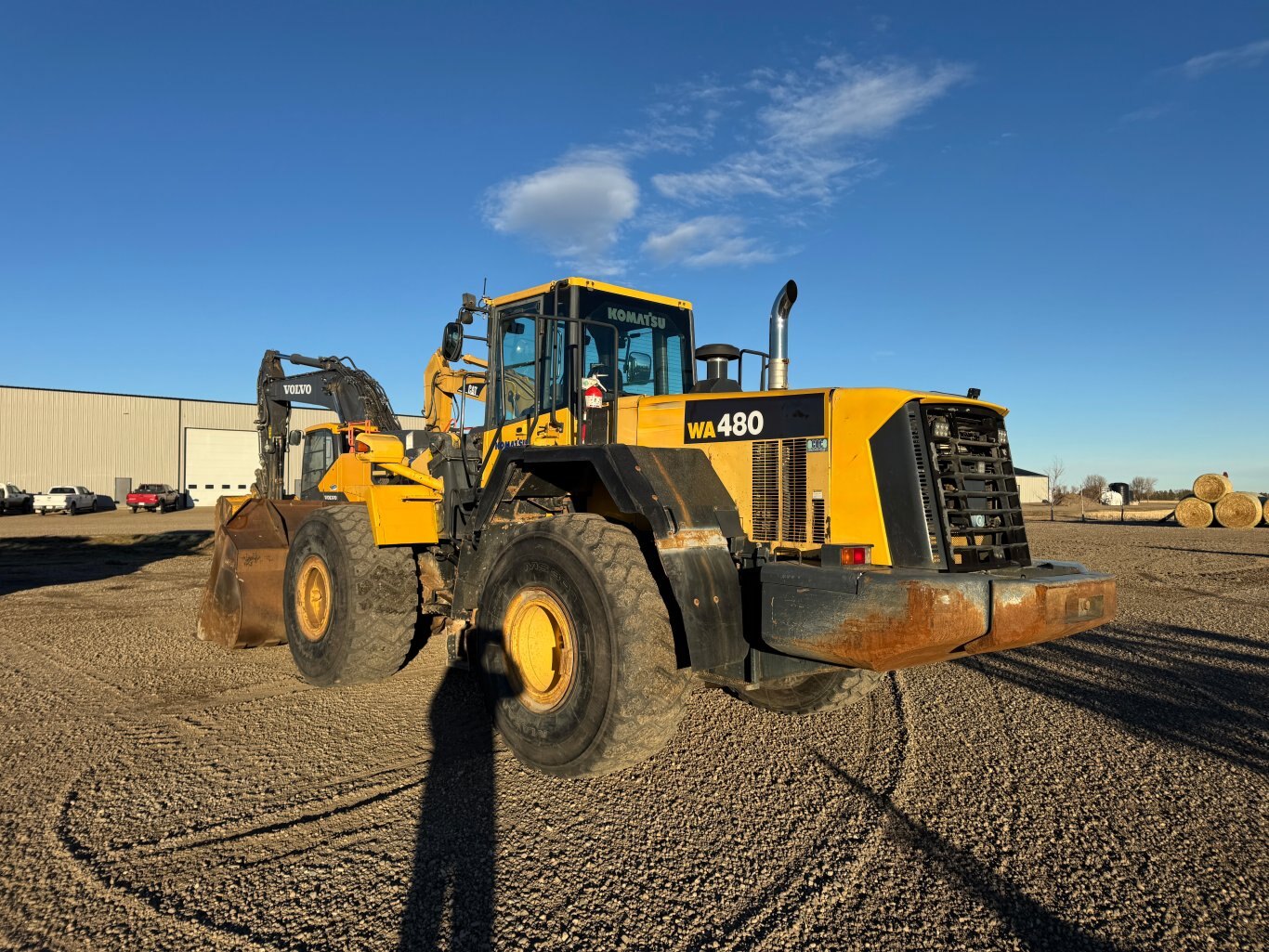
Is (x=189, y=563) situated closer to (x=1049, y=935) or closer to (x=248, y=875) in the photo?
(x=248, y=875)

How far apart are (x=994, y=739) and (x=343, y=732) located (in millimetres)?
4088

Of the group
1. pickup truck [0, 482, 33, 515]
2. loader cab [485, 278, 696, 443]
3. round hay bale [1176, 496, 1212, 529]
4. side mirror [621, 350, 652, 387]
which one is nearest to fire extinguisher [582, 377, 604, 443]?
loader cab [485, 278, 696, 443]

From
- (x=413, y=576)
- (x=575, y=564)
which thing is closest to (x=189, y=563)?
(x=413, y=576)

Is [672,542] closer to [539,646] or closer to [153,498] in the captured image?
[539,646]

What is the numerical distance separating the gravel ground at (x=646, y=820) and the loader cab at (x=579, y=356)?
2.07m

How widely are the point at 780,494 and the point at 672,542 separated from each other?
697mm

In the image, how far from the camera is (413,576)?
20.4ft

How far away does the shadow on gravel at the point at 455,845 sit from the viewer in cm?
289

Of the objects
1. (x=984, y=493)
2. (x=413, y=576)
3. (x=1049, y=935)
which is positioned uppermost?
(x=984, y=493)

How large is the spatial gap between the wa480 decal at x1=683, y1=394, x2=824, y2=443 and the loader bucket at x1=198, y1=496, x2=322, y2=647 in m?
4.43

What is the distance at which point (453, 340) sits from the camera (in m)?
5.65

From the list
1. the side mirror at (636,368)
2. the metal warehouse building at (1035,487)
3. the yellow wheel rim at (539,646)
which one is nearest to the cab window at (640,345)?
the side mirror at (636,368)

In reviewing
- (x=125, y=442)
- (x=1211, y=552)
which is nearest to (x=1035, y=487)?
(x=1211, y=552)

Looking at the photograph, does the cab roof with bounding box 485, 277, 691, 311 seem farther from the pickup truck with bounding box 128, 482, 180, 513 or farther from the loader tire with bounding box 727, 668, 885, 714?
the pickup truck with bounding box 128, 482, 180, 513
